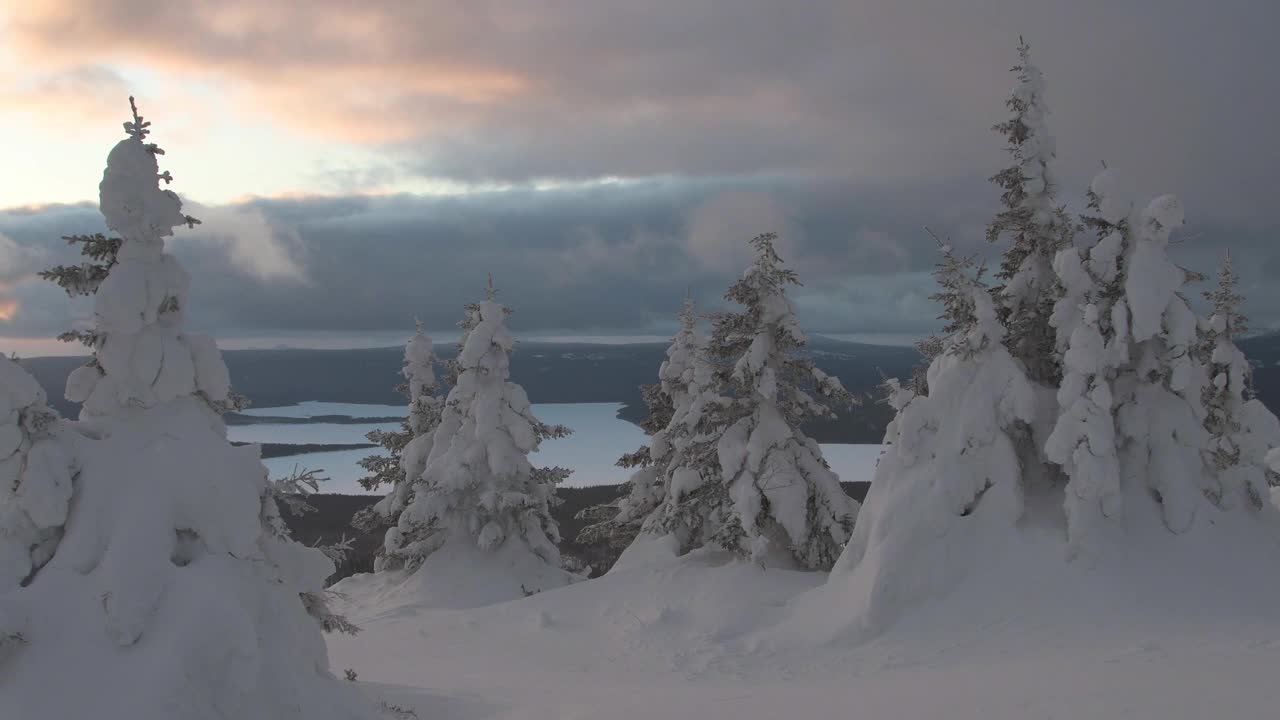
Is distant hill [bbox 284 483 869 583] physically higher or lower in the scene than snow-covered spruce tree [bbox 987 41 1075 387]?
lower

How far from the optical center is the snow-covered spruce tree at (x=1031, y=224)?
19547 millimetres

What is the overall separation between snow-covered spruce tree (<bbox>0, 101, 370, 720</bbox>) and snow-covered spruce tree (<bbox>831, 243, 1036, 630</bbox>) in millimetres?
10489

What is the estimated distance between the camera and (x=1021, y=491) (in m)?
17.2

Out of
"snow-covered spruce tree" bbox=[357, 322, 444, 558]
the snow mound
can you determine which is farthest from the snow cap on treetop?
"snow-covered spruce tree" bbox=[357, 322, 444, 558]

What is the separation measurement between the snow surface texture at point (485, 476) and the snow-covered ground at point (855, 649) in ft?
22.4

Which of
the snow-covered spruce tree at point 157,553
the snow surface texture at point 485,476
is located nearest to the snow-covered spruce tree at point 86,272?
the snow-covered spruce tree at point 157,553

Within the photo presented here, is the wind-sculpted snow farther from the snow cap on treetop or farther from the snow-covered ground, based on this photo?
the snow cap on treetop

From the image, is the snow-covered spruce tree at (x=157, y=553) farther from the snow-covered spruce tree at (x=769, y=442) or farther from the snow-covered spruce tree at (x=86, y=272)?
the snow-covered spruce tree at (x=769, y=442)

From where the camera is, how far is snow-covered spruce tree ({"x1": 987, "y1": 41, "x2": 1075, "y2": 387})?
19547mm

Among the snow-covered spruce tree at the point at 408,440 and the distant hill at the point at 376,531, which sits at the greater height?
the snow-covered spruce tree at the point at 408,440

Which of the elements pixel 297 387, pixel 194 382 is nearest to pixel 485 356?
pixel 194 382

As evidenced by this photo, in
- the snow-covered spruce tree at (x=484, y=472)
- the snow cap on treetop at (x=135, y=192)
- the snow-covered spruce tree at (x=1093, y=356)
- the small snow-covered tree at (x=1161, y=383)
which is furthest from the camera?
the snow-covered spruce tree at (x=484, y=472)

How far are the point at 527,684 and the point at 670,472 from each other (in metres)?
11.7

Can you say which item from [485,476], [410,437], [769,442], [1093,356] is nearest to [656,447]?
[485,476]
